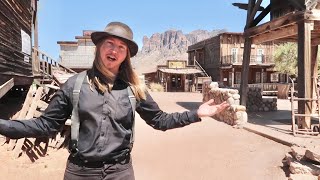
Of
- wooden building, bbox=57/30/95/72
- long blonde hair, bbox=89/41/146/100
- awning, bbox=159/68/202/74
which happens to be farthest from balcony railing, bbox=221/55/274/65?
long blonde hair, bbox=89/41/146/100

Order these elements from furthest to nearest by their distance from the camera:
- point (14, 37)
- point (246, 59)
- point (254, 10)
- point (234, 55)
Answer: point (234, 55)
point (246, 59)
point (14, 37)
point (254, 10)

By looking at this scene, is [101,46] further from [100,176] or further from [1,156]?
[1,156]

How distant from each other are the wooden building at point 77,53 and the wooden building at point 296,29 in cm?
2316

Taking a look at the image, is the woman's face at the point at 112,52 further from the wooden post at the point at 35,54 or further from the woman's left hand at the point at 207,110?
the wooden post at the point at 35,54

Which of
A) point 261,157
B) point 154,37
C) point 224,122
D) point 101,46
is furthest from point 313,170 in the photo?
point 154,37

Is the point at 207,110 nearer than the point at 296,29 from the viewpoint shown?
Yes

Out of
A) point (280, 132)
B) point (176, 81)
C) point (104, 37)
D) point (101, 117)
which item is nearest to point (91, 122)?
point (101, 117)

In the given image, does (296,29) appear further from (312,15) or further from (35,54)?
(35,54)

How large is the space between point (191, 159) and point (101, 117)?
572 centimetres

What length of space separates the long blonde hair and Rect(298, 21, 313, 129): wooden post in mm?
8834

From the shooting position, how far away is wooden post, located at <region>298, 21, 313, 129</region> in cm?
1027

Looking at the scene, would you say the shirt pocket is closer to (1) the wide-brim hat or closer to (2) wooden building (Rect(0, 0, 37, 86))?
(1) the wide-brim hat

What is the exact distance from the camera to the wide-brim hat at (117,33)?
2.36 metres

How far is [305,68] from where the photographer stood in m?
10.3
